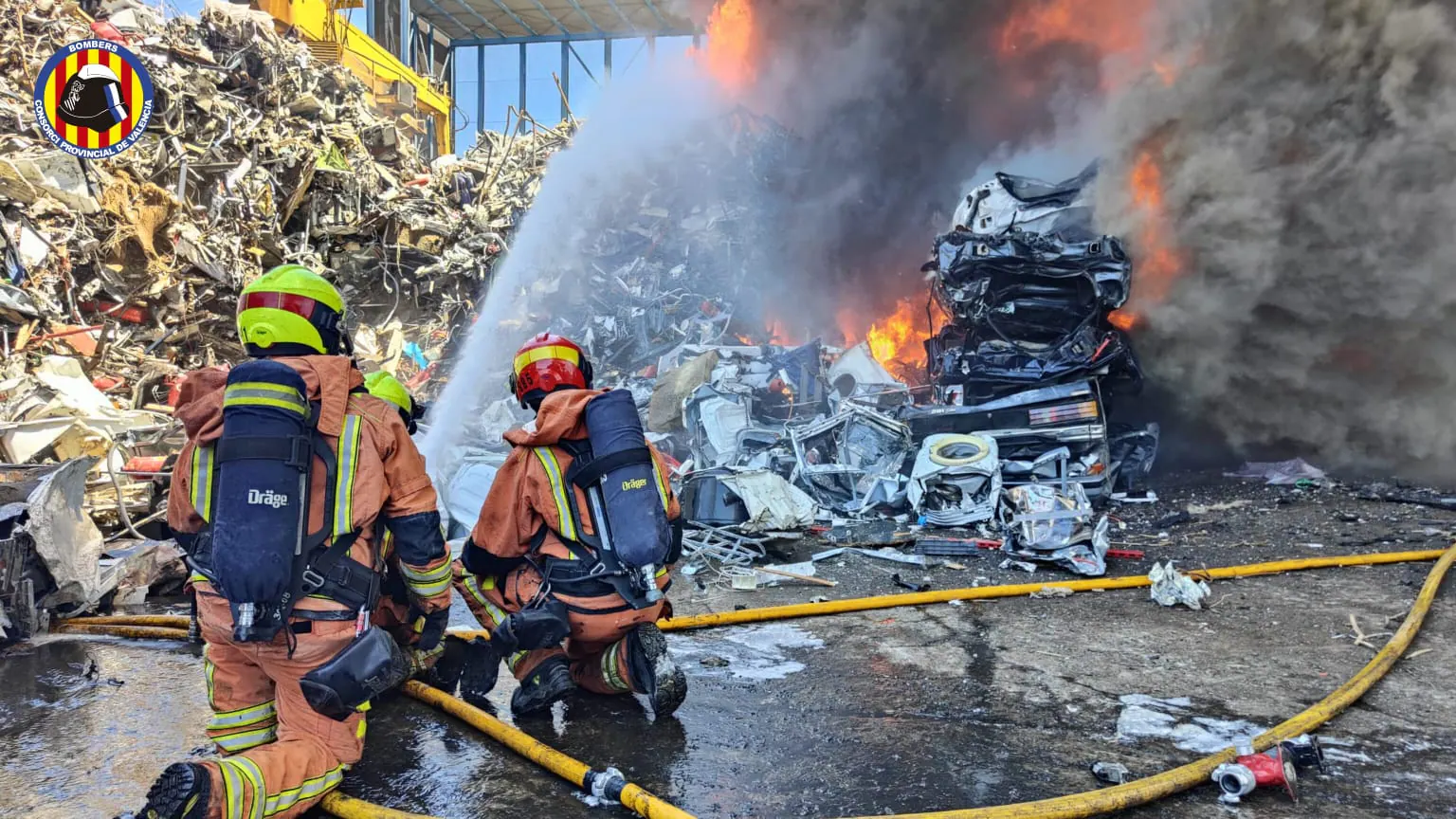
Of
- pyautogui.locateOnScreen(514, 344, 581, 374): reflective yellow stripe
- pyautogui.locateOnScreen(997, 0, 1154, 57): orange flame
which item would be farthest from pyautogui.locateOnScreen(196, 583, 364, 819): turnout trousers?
pyautogui.locateOnScreen(997, 0, 1154, 57): orange flame

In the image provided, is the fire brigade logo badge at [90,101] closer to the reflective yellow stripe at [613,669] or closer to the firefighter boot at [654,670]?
the reflective yellow stripe at [613,669]

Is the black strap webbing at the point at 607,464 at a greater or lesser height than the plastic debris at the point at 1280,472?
greater

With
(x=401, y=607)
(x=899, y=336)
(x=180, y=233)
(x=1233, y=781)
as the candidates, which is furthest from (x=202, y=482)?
(x=899, y=336)

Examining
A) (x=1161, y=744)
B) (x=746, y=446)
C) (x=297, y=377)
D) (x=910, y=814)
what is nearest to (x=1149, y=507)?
(x=746, y=446)

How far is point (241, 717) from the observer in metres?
2.38

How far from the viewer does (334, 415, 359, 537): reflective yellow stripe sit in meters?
2.34

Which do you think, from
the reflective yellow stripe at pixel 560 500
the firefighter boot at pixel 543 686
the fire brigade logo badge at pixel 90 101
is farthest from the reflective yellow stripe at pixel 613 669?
the fire brigade logo badge at pixel 90 101

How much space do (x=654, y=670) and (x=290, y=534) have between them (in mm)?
1244

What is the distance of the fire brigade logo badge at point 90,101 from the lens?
9.13 m

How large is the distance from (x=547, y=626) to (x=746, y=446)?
585 centimetres

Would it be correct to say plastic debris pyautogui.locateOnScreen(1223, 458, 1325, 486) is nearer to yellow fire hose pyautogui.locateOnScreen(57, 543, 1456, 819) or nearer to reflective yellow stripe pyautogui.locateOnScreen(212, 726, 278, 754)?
yellow fire hose pyautogui.locateOnScreen(57, 543, 1456, 819)

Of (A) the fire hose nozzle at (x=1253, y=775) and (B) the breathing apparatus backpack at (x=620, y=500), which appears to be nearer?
(A) the fire hose nozzle at (x=1253, y=775)

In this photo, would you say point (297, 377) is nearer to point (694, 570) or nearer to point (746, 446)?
point (694, 570)

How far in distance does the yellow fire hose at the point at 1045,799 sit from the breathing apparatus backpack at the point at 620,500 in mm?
593
